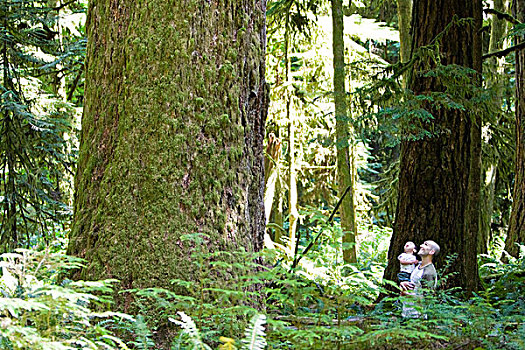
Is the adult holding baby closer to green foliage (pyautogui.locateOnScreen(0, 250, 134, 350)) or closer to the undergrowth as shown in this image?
the undergrowth

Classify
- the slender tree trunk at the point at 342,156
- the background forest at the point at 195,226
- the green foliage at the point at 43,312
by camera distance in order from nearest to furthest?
1. the green foliage at the point at 43,312
2. the background forest at the point at 195,226
3. the slender tree trunk at the point at 342,156

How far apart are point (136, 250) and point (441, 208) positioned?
411 centimetres

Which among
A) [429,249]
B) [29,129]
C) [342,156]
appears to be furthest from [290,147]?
[429,249]

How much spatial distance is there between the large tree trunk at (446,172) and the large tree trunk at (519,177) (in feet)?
12.2

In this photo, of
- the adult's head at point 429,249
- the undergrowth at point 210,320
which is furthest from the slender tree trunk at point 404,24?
the undergrowth at point 210,320

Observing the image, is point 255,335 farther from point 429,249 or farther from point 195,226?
point 429,249

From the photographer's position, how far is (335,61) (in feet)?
32.9

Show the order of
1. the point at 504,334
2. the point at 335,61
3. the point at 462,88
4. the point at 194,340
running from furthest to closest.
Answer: the point at 335,61
the point at 462,88
the point at 504,334
the point at 194,340

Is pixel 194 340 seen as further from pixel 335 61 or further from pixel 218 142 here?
pixel 335 61

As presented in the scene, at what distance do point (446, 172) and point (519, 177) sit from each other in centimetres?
474

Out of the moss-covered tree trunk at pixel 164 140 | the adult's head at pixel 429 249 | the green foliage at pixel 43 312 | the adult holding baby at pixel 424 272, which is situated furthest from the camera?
the adult's head at pixel 429 249

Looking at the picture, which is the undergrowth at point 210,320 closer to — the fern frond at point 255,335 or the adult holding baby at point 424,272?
the fern frond at point 255,335

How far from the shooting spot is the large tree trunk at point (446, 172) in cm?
609

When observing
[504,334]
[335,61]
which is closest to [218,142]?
[504,334]
